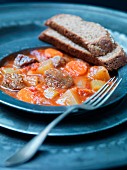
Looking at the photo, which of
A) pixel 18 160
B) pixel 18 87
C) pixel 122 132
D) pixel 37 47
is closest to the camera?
pixel 18 160

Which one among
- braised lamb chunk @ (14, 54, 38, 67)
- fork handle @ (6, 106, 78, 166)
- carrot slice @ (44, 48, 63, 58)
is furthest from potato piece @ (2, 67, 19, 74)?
fork handle @ (6, 106, 78, 166)

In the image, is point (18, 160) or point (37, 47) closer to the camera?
point (18, 160)

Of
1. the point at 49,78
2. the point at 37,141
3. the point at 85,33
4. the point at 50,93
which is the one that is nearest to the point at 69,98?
the point at 50,93

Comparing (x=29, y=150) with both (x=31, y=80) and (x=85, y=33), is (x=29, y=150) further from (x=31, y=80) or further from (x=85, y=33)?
(x=85, y=33)

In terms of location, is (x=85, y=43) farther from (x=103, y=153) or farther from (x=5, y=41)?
(x=103, y=153)

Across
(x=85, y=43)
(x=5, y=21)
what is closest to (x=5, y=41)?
(x=5, y=21)

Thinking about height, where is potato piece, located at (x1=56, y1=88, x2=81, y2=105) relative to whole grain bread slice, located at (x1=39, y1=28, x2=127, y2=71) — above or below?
below

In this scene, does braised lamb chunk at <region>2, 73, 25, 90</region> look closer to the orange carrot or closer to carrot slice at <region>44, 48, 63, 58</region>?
the orange carrot
